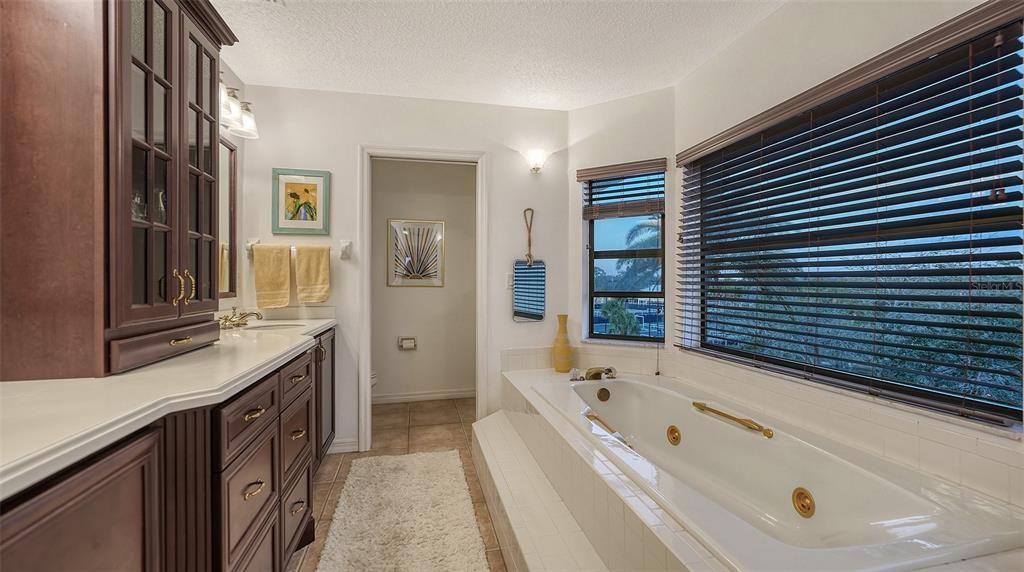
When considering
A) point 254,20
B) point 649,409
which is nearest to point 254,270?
point 254,20

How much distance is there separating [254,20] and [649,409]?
2.91 m

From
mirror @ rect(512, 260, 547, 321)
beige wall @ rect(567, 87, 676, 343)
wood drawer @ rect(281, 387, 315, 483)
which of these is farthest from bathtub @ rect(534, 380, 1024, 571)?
wood drawer @ rect(281, 387, 315, 483)

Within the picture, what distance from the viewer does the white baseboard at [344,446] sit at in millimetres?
2756

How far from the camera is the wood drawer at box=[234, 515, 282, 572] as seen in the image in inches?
47.7

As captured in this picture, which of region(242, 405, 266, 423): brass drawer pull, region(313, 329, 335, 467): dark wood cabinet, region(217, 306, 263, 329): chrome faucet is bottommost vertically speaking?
region(313, 329, 335, 467): dark wood cabinet

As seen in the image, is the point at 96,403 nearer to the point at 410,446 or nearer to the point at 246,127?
the point at 246,127

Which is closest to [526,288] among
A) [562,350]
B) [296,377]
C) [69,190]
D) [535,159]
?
[562,350]

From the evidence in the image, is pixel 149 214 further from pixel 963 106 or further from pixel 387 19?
pixel 963 106

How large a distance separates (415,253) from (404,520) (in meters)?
2.34

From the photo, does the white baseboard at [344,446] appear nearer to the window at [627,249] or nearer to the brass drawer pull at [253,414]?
the brass drawer pull at [253,414]

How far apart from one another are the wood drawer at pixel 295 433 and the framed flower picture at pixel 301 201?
1.32 meters

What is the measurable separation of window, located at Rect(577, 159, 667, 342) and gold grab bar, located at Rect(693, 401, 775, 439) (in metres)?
0.77

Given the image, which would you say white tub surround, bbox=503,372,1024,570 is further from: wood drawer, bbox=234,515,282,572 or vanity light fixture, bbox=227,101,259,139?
vanity light fixture, bbox=227,101,259,139

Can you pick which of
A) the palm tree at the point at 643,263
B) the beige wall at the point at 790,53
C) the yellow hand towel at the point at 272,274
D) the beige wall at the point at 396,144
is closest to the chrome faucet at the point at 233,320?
the yellow hand towel at the point at 272,274
